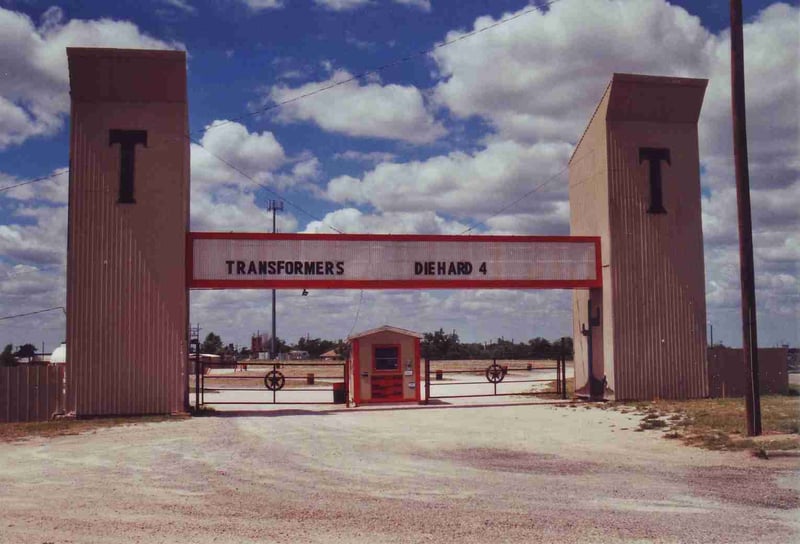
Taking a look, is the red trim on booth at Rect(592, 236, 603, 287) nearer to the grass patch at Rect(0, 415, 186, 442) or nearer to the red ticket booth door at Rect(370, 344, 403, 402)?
the red ticket booth door at Rect(370, 344, 403, 402)

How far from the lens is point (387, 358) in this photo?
25.9m

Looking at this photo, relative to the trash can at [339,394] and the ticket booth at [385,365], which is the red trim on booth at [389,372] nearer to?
the ticket booth at [385,365]

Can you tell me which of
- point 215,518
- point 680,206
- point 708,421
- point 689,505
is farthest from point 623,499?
point 680,206

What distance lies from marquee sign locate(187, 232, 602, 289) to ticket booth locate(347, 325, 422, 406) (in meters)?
2.42

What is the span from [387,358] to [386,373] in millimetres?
511

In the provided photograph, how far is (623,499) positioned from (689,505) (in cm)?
82

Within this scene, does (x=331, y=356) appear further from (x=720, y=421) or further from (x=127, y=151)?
(x=720, y=421)

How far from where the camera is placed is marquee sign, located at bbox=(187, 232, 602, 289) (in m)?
23.1

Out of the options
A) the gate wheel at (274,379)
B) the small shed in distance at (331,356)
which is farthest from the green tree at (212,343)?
the gate wheel at (274,379)

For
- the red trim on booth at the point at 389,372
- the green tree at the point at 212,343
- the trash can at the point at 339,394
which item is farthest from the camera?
the green tree at the point at 212,343

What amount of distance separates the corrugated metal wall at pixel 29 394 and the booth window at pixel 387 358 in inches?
386

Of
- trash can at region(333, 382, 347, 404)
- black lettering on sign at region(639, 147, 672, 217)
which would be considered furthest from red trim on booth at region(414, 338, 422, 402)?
black lettering on sign at region(639, 147, 672, 217)

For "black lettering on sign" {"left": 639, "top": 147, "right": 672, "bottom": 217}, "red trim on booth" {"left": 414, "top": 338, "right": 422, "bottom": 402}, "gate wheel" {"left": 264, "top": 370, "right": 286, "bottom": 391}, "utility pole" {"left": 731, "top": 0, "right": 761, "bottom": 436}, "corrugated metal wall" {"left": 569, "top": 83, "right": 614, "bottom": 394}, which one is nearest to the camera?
"utility pole" {"left": 731, "top": 0, "right": 761, "bottom": 436}

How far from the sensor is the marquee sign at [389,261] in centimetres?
2312
